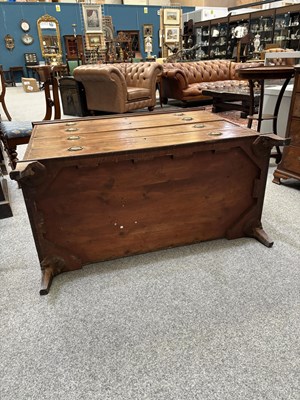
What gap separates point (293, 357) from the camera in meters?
1.12

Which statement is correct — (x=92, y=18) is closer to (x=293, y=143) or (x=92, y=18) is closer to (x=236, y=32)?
(x=236, y=32)

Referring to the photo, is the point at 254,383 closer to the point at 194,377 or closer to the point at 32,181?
the point at 194,377

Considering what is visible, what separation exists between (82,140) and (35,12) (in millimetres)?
12621

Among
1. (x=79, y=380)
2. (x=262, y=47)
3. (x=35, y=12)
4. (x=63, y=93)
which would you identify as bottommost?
(x=79, y=380)

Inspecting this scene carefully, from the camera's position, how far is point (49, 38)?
11922mm

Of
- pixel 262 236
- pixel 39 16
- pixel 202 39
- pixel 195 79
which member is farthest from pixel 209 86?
pixel 39 16

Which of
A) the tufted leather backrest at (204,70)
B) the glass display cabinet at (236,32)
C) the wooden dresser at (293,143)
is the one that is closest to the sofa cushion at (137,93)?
the tufted leather backrest at (204,70)

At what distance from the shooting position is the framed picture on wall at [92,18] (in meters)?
11.5

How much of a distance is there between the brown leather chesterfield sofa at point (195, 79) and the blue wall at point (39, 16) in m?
7.96

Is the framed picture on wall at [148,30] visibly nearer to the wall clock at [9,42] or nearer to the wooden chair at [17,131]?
the wall clock at [9,42]

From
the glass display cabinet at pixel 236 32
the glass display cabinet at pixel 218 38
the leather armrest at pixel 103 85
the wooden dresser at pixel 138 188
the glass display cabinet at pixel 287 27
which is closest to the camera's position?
the wooden dresser at pixel 138 188

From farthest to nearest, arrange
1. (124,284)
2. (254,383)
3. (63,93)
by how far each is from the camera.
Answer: (63,93) → (124,284) → (254,383)

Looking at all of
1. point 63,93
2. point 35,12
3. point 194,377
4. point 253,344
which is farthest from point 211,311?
point 35,12

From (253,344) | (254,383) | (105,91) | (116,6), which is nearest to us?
(254,383)
